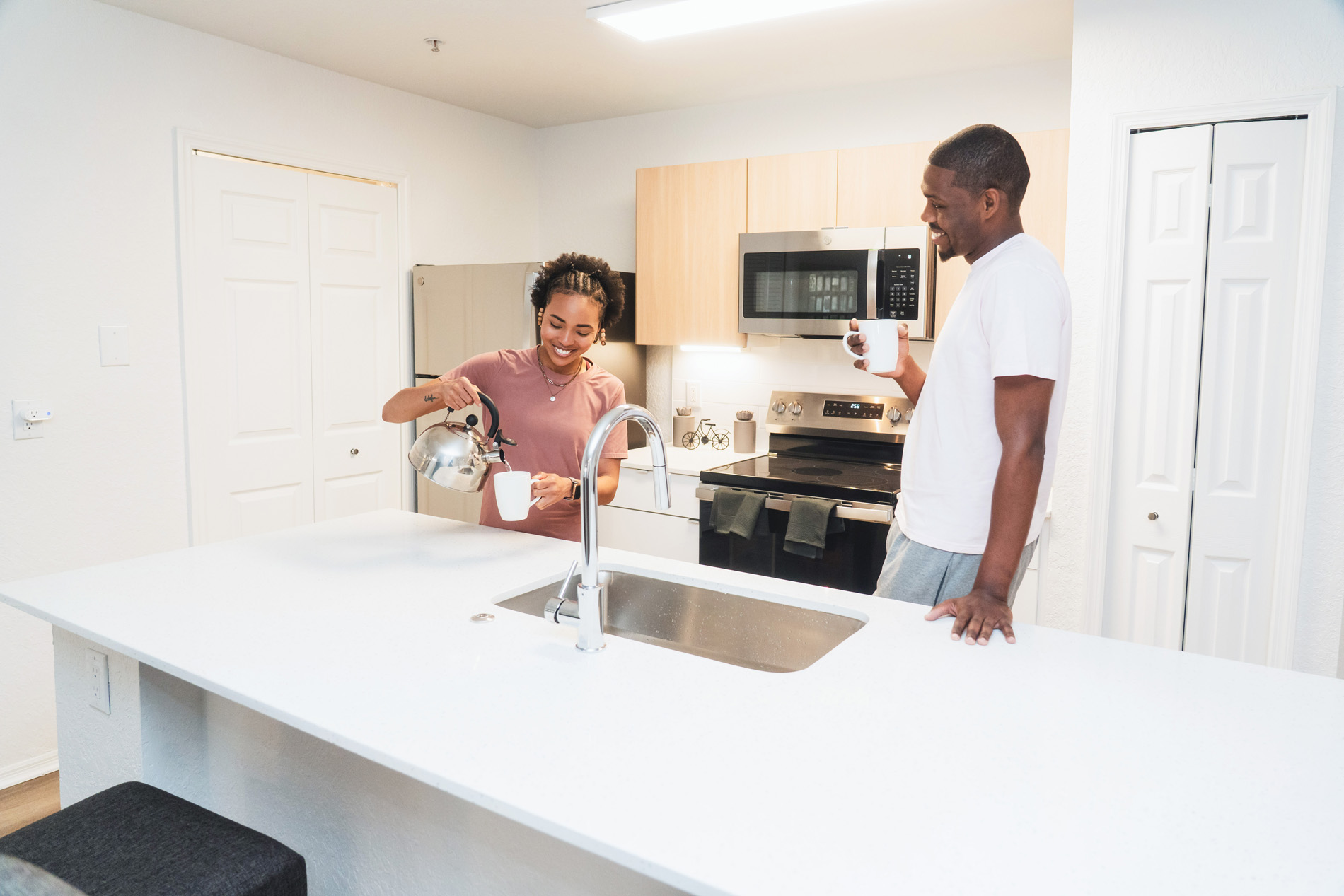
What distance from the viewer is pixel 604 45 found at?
321 centimetres

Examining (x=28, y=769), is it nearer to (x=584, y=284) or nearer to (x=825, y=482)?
(x=584, y=284)

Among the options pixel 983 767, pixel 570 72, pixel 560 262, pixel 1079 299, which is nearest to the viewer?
pixel 983 767

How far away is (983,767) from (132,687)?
149 centimetres

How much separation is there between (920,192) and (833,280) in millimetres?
430

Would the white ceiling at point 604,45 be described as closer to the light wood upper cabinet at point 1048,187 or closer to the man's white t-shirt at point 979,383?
the light wood upper cabinet at point 1048,187

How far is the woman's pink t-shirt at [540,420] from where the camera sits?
235 centimetres

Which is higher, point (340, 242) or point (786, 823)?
point (340, 242)

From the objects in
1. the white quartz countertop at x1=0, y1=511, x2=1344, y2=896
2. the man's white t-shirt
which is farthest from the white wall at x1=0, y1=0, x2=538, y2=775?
the man's white t-shirt

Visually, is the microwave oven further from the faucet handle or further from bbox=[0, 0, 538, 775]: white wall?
the faucet handle

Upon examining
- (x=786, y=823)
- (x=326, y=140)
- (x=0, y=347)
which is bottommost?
(x=786, y=823)

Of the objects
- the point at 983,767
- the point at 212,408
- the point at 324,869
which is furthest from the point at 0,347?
the point at 983,767

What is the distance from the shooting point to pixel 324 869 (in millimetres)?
1647

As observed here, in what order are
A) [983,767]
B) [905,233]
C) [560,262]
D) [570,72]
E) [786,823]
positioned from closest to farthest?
[786,823] → [983,767] → [560,262] → [905,233] → [570,72]

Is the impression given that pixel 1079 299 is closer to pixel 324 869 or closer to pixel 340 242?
pixel 324 869
